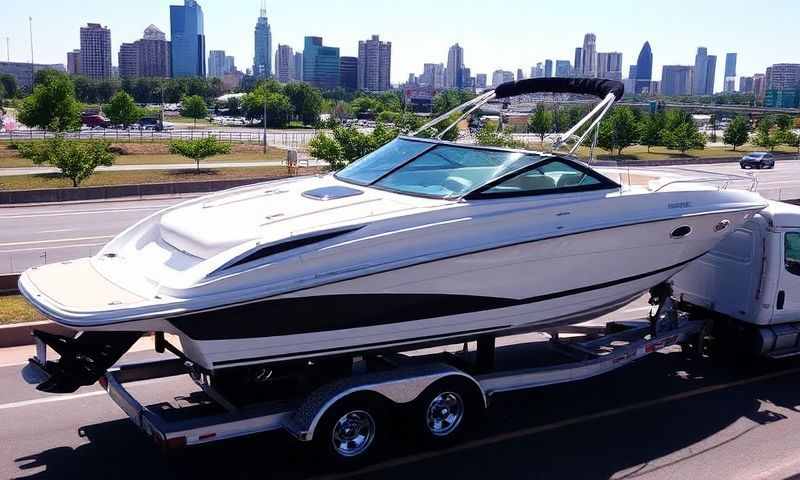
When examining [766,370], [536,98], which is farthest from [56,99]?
[766,370]

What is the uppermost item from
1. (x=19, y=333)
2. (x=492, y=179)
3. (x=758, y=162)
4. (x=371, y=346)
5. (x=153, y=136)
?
(x=492, y=179)

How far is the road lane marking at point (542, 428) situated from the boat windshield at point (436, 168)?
236cm

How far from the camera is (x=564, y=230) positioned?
767 cm

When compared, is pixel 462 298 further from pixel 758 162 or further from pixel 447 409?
pixel 758 162

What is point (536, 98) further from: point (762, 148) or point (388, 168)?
point (762, 148)

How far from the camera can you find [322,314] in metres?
6.57

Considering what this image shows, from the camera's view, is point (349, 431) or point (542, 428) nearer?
point (349, 431)

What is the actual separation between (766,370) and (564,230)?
394cm

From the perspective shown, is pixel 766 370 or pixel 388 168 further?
pixel 766 370

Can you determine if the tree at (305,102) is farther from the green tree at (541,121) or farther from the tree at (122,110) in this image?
the green tree at (541,121)

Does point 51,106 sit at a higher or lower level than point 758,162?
higher

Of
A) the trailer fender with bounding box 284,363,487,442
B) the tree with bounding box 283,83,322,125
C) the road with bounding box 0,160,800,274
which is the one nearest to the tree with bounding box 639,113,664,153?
the road with bounding box 0,160,800,274

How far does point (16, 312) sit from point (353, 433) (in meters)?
6.36

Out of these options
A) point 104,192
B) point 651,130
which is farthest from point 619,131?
point 104,192
